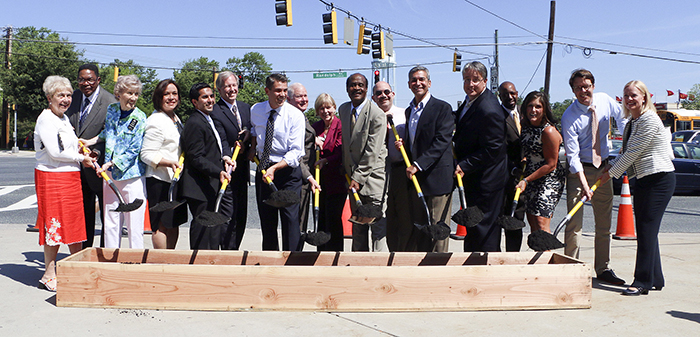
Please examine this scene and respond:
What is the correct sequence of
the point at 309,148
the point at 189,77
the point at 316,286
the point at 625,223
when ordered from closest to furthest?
the point at 316,286, the point at 309,148, the point at 625,223, the point at 189,77

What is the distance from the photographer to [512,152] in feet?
16.0

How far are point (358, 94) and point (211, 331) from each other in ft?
7.91

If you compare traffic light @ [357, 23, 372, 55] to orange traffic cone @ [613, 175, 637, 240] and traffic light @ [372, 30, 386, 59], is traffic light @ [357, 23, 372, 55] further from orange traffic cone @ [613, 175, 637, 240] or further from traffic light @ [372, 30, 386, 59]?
orange traffic cone @ [613, 175, 637, 240]

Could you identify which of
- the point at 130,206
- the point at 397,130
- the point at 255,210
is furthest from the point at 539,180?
the point at 255,210

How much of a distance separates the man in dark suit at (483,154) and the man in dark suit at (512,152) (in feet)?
0.76

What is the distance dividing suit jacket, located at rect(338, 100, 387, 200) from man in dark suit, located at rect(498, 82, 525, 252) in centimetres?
114

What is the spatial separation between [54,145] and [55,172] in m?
0.24

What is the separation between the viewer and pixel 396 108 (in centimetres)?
547

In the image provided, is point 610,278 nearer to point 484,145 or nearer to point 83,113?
point 484,145

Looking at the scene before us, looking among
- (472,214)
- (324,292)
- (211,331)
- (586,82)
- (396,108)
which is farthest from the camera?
(396,108)

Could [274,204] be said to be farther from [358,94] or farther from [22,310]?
[22,310]

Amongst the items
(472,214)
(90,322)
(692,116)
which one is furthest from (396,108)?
(692,116)

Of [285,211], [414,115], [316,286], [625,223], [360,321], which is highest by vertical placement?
[414,115]

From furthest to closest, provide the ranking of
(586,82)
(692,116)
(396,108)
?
(692,116)
(396,108)
(586,82)
